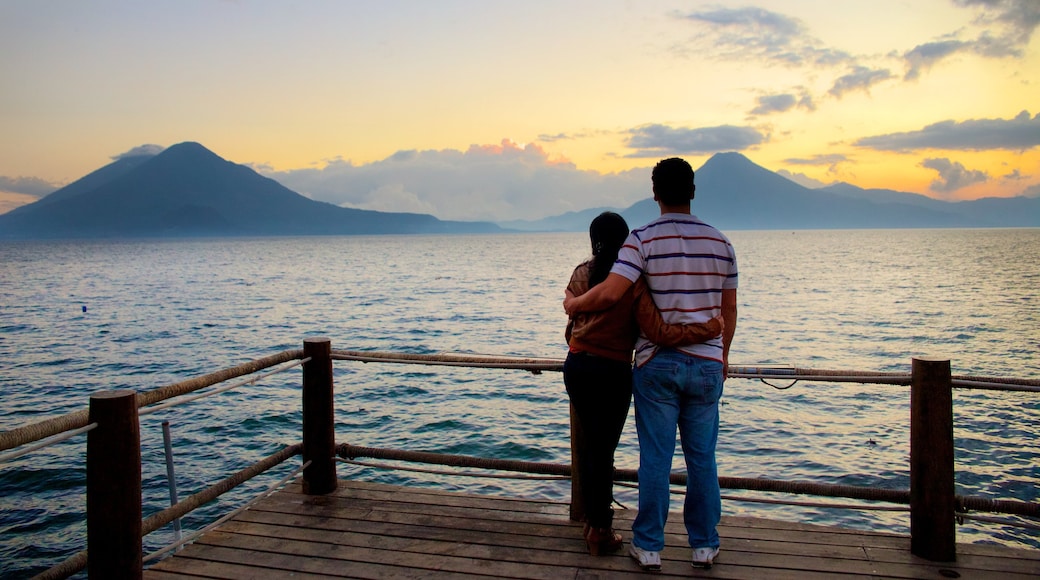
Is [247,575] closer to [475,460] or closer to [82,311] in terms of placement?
[475,460]

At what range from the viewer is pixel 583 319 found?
13.1 ft

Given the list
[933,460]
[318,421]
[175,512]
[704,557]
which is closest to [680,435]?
[704,557]

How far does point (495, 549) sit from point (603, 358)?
1458 mm

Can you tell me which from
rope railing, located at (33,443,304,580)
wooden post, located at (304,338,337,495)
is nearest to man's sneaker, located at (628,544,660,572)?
wooden post, located at (304,338,337,495)

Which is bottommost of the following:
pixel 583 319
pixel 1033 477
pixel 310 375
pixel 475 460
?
pixel 1033 477

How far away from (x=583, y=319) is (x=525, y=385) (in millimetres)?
15225

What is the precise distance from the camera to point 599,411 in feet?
13.3

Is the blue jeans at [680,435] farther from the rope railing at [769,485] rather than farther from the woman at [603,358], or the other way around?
the rope railing at [769,485]

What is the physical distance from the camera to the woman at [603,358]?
3.87m

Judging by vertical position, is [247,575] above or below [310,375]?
below

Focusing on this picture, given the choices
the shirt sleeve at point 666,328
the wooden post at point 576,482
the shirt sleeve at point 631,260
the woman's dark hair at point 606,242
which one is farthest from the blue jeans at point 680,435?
the wooden post at point 576,482

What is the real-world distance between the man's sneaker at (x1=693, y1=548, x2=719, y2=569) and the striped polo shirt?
1.19 meters

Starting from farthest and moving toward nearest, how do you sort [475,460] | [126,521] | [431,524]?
[475,460], [431,524], [126,521]

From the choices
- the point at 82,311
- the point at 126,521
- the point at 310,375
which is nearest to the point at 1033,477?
the point at 310,375
